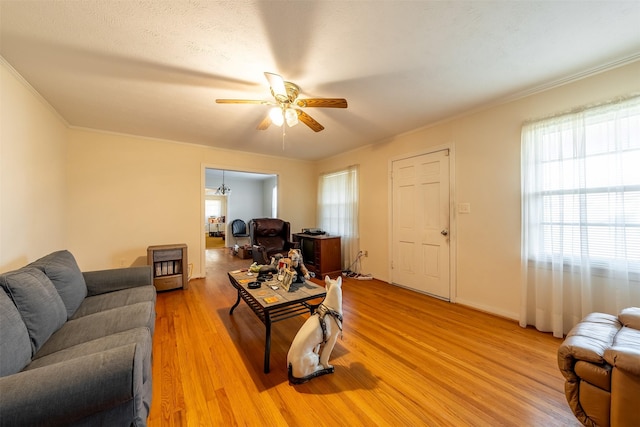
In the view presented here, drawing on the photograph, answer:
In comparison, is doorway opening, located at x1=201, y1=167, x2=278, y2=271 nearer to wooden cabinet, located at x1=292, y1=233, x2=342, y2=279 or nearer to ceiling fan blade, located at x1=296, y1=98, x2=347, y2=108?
wooden cabinet, located at x1=292, y1=233, x2=342, y2=279

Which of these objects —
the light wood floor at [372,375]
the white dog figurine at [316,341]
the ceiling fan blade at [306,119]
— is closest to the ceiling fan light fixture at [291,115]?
the ceiling fan blade at [306,119]

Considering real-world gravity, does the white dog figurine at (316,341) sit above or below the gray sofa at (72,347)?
below

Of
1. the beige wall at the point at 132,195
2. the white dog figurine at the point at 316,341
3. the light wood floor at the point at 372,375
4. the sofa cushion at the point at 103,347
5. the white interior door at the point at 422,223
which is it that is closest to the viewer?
the sofa cushion at the point at 103,347

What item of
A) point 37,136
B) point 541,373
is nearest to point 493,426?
point 541,373

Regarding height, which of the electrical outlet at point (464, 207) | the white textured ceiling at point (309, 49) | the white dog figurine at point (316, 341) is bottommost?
the white dog figurine at point (316, 341)

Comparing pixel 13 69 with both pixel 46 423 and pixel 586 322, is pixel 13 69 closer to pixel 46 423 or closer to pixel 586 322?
pixel 46 423

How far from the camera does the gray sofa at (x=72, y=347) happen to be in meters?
0.85

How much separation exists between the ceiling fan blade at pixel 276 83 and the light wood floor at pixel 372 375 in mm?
2195

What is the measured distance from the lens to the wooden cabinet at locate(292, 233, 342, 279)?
4254 mm

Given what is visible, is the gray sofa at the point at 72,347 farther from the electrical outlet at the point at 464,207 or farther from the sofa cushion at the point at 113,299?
the electrical outlet at the point at 464,207

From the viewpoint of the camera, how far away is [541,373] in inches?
65.8

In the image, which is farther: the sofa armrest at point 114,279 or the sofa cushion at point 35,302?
the sofa armrest at point 114,279

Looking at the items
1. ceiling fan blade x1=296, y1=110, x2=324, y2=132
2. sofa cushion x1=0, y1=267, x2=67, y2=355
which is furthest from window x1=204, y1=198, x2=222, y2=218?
sofa cushion x1=0, y1=267, x2=67, y2=355

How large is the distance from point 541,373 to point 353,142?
354cm
